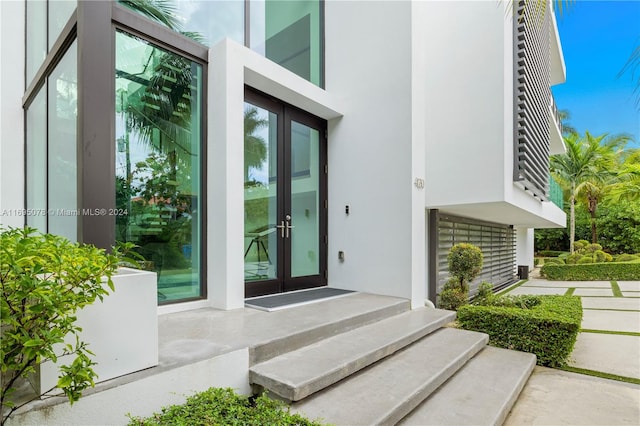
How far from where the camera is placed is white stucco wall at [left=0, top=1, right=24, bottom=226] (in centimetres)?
423

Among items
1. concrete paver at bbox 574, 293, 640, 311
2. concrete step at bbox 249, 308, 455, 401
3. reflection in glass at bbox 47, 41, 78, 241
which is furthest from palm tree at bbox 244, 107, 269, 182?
concrete paver at bbox 574, 293, 640, 311

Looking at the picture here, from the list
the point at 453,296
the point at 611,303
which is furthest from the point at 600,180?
the point at 453,296

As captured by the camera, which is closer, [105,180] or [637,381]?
[105,180]

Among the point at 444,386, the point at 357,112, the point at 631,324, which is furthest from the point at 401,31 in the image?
the point at 631,324

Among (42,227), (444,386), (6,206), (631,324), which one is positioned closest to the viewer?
(444,386)

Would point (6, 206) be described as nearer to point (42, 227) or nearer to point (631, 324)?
point (42, 227)

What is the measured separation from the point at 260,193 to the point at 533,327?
3.84 meters

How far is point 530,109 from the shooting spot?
7.02 metres

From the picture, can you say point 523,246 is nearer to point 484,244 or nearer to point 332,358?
point 484,244

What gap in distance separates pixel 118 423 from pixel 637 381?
4725mm

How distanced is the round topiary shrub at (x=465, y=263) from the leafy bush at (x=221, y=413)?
481 centimetres

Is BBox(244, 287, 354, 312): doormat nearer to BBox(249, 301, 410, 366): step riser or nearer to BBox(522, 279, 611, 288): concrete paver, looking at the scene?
BBox(249, 301, 410, 366): step riser

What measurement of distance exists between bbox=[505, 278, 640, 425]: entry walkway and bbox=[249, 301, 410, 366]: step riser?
1.55m

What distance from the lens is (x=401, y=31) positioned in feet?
16.9
